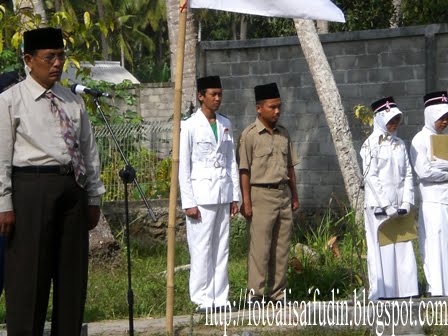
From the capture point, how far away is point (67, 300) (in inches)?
291

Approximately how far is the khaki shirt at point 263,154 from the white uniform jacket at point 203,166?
35cm

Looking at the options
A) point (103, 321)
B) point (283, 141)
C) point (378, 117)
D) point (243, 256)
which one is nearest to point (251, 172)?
point (283, 141)

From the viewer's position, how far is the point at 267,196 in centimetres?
1053

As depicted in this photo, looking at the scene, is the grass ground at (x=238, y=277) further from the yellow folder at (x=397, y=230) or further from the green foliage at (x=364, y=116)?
the green foliage at (x=364, y=116)

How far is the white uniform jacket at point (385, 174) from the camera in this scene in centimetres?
1048

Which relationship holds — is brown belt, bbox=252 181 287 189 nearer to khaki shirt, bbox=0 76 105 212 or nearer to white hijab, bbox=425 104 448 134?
white hijab, bbox=425 104 448 134

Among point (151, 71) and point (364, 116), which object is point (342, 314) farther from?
point (151, 71)

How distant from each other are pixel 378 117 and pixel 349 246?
2.61m

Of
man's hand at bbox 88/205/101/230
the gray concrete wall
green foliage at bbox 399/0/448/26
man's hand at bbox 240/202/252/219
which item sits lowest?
man's hand at bbox 88/205/101/230

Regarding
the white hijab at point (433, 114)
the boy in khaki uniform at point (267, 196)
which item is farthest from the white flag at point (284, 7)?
the white hijab at point (433, 114)

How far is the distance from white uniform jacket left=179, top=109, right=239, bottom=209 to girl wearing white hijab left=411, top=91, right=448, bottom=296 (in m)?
1.84

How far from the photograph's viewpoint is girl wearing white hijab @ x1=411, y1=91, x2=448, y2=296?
35.0 ft

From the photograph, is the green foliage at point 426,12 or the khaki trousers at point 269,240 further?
the green foliage at point 426,12

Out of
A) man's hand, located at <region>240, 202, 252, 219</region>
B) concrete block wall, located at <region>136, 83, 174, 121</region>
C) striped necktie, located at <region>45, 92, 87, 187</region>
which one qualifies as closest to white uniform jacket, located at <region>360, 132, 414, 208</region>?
man's hand, located at <region>240, 202, 252, 219</region>
